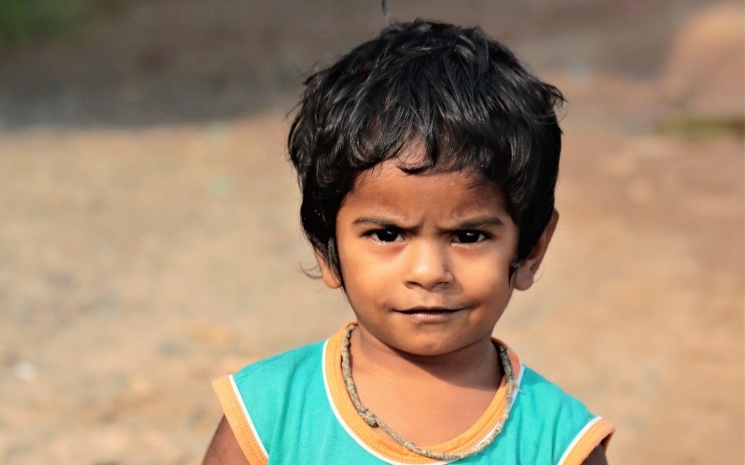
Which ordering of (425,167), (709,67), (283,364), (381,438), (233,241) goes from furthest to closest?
1. (709,67)
2. (233,241)
3. (283,364)
4. (381,438)
5. (425,167)

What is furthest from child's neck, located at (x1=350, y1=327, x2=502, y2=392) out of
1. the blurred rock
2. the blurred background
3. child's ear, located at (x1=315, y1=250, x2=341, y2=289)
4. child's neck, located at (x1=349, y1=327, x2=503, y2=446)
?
the blurred rock

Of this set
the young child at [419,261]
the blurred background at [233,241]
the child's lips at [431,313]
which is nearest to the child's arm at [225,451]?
the young child at [419,261]

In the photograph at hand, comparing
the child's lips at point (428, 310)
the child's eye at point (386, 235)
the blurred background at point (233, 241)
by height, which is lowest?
the child's lips at point (428, 310)

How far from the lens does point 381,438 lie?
1979 mm

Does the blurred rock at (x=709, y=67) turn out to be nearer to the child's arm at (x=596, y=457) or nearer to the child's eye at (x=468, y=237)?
the child's arm at (x=596, y=457)

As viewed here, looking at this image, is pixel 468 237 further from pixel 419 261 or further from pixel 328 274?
pixel 328 274

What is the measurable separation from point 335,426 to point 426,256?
1.31ft

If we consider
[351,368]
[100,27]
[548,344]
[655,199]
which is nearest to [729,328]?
[548,344]

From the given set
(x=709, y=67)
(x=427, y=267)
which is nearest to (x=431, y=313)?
(x=427, y=267)

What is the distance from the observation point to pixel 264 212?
6.02 meters

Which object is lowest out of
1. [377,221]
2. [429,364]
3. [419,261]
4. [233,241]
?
[429,364]

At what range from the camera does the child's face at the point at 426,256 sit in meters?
1.89

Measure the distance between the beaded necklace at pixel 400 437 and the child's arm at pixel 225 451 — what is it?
254mm

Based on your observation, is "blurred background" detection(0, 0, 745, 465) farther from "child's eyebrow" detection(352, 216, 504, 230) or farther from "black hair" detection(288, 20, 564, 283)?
"child's eyebrow" detection(352, 216, 504, 230)
